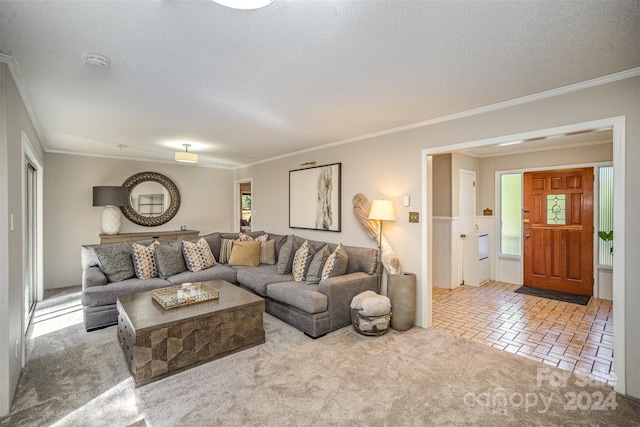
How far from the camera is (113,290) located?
3516 millimetres

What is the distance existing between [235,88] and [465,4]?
1.76 m

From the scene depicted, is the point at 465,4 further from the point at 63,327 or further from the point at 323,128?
the point at 63,327

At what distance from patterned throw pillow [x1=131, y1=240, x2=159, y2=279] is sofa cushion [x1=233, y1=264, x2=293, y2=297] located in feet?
3.68

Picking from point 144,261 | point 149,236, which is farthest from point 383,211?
point 149,236

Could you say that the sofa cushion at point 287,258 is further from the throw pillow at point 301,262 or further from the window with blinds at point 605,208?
the window with blinds at point 605,208

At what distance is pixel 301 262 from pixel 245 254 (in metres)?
1.23

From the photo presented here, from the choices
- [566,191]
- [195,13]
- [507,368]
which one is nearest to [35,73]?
[195,13]

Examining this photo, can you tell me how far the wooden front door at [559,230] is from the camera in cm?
475

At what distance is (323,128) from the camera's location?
3.82m

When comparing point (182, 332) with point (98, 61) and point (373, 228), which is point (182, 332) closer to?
point (98, 61)

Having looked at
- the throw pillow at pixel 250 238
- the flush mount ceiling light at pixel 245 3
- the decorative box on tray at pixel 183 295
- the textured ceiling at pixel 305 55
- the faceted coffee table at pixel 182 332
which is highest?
the textured ceiling at pixel 305 55

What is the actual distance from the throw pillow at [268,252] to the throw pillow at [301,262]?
0.81 metres

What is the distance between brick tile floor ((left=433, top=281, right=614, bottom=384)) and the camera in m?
2.81

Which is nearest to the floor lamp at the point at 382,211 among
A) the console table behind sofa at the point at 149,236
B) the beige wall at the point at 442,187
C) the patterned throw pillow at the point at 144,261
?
the beige wall at the point at 442,187
